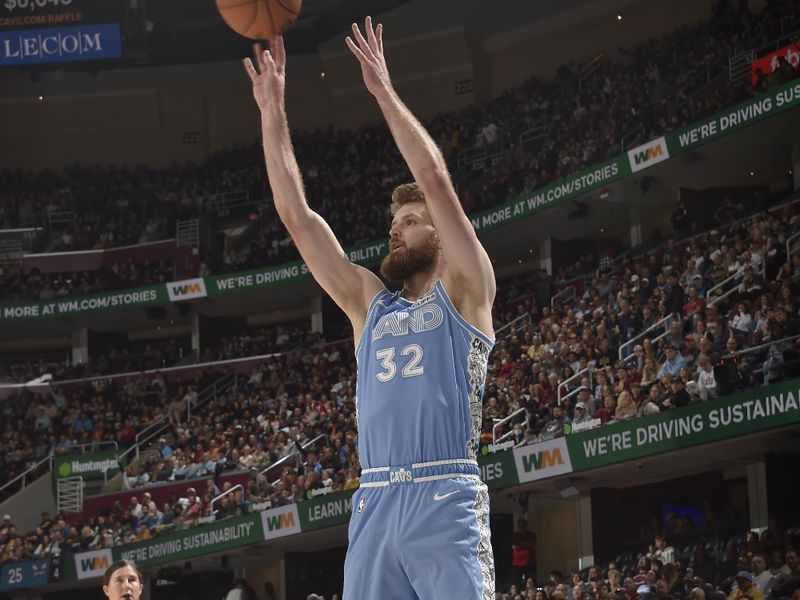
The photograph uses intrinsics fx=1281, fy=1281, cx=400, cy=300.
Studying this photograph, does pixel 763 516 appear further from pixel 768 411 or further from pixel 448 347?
pixel 448 347

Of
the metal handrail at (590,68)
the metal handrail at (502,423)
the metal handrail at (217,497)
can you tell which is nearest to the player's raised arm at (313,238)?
the metal handrail at (502,423)

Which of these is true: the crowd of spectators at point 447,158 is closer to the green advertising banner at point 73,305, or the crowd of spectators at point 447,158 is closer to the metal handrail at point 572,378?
the green advertising banner at point 73,305

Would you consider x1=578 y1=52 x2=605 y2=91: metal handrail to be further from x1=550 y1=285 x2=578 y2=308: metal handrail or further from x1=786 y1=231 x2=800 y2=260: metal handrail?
x1=786 y1=231 x2=800 y2=260: metal handrail

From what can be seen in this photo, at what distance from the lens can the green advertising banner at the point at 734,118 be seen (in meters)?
22.2

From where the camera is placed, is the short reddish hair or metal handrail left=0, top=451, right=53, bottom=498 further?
metal handrail left=0, top=451, right=53, bottom=498

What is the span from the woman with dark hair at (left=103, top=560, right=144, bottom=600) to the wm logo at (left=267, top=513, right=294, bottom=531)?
16.5 meters

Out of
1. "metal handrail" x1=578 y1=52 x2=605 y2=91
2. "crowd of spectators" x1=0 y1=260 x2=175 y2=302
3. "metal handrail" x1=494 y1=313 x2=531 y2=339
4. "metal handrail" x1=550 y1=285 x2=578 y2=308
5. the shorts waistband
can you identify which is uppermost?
"metal handrail" x1=578 y1=52 x2=605 y2=91

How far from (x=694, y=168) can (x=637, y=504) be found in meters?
7.35

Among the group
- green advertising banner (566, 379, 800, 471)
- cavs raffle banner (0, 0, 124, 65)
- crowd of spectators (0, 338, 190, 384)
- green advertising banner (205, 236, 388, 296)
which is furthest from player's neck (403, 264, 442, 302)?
crowd of spectators (0, 338, 190, 384)

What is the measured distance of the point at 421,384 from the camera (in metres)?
4.86

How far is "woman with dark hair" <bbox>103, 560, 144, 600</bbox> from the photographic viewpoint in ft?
28.6

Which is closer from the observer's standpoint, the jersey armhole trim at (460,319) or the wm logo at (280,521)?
the jersey armhole trim at (460,319)

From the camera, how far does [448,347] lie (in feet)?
16.1

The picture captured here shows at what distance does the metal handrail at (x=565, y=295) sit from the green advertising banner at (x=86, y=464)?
12694 millimetres
